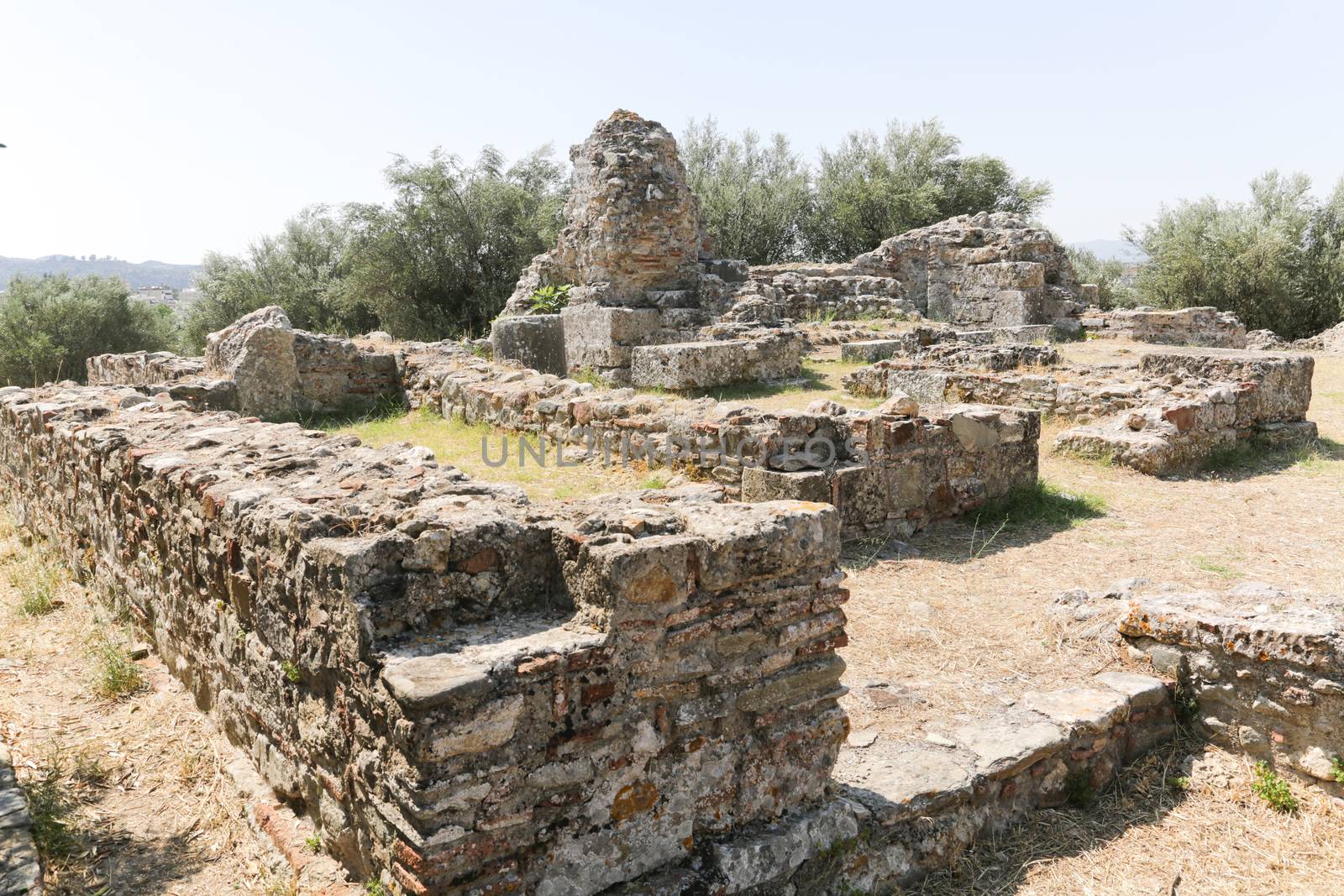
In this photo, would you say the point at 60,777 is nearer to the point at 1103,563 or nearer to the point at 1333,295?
the point at 1103,563

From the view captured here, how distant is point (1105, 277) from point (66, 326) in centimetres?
3074

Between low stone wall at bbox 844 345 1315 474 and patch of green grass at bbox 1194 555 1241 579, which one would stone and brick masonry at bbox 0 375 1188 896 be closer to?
patch of green grass at bbox 1194 555 1241 579

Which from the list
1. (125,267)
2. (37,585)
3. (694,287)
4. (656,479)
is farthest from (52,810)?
(125,267)

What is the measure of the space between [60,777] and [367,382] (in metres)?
7.89

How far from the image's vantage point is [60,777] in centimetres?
376

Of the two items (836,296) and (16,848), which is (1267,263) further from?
(16,848)

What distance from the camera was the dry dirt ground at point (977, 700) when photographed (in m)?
3.23

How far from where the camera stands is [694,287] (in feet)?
48.4

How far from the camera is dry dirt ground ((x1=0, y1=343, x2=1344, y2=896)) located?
323cm

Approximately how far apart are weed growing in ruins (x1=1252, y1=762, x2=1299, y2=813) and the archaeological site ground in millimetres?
16

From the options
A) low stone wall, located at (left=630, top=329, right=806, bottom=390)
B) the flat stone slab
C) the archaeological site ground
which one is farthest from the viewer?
low stone wall, located at (left=630, top=329, right=806, bottom=390)

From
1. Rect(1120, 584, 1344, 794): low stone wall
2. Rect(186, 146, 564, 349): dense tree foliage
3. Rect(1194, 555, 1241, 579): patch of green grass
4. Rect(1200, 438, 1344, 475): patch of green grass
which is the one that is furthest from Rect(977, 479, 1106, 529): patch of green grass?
Rect(186, 146, 564, 349): dense tree foliage

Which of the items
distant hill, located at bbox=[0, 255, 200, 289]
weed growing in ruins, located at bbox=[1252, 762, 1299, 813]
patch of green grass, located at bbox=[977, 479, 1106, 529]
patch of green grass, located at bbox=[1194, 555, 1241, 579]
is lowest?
weed growing in ruins, located at bbox=[1252, 762, 1299, 813]

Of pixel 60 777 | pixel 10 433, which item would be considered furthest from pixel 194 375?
pixel 60 777
